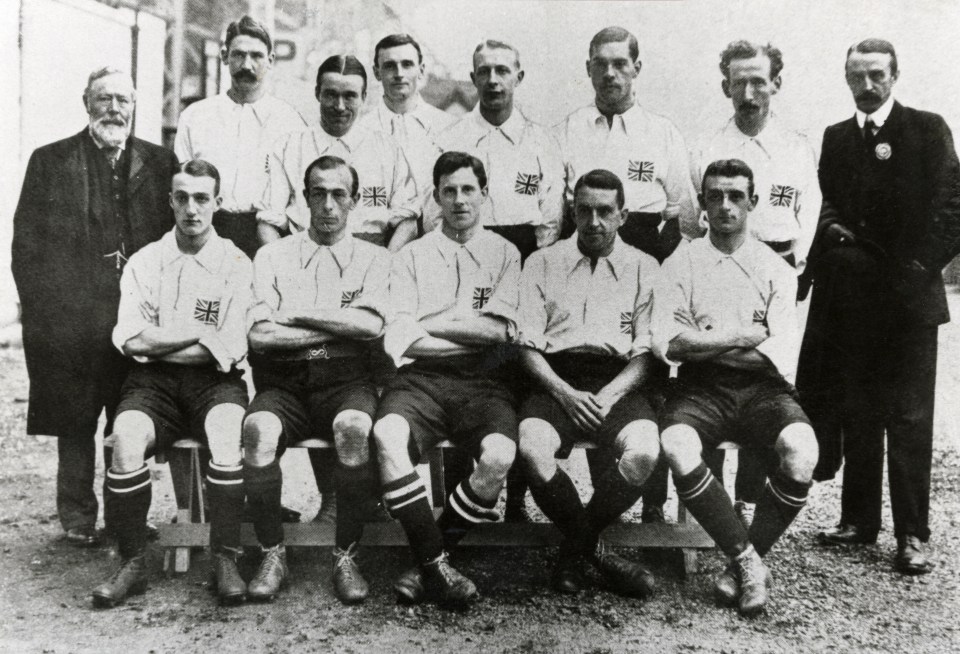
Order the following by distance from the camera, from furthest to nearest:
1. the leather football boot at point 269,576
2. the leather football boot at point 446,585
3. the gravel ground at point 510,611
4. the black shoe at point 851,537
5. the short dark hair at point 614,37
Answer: the black shoe at point 851,537 < the short dark hair at point 614,37 < the leather football boot at point 269,576 < the leather football boot at point 446,585 < the gravel ground at point 510,611

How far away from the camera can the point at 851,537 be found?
150 inches

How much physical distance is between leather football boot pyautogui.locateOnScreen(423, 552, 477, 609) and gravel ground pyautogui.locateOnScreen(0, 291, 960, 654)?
5 cm

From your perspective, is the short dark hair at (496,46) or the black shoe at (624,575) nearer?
the black shoe at (624,575)

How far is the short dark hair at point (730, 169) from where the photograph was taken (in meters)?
3.50

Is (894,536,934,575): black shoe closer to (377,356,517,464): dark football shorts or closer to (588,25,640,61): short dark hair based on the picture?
(377,356,517,464): dark football shorts

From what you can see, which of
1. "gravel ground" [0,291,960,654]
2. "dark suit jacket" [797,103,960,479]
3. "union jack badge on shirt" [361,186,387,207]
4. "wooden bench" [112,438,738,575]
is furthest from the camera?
A: "union jack badge on shirt" [361,186,387,207]

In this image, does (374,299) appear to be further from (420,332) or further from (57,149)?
(57,149)

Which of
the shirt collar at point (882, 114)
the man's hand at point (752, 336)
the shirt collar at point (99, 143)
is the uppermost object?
the shirt collar at point (882, 114)

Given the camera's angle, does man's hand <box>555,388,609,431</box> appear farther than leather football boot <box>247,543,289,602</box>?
Yes

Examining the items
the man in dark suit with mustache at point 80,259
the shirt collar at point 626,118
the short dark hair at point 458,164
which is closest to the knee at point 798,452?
the shirt collar at point 626,118

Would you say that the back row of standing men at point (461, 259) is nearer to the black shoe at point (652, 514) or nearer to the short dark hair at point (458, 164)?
the short dark hair at point (458, 164)

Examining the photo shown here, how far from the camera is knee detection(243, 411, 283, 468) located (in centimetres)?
326

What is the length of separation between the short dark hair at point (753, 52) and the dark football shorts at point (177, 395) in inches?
99.7

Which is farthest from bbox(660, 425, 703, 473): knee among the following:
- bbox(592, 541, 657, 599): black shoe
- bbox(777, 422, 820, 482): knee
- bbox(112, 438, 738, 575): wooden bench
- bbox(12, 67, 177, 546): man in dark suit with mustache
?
A: bbox(12, 67, 177, 546): man in dark suit with mustache
